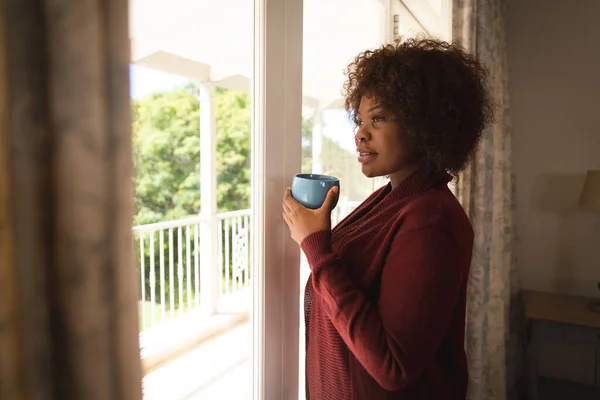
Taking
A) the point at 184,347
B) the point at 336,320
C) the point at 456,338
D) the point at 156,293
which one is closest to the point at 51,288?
the point at 336,320

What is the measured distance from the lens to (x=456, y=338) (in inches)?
35.9

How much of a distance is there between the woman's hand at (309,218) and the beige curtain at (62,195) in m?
0.45

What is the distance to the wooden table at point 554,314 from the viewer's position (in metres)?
2.14

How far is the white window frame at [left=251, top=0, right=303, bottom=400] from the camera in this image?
3.09ft

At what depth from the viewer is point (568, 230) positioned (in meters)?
2.65

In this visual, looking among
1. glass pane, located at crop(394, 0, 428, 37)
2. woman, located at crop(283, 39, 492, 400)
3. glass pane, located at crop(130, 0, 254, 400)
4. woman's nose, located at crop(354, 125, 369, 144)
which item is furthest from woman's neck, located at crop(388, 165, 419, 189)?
glass pane, located at crop(394, 0, 428, 37)

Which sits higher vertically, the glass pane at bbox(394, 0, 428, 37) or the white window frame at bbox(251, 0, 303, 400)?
the glass pane at bbox(394, 0, 428, 37)

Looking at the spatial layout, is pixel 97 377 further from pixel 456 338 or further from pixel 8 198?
pixel 456 338

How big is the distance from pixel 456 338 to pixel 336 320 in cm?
32

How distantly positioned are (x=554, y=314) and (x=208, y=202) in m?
1.97

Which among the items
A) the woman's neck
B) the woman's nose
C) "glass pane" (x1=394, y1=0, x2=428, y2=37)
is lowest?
the woman's neck

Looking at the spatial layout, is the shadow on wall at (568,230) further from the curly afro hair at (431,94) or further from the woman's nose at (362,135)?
the woman's nose at (362,135)

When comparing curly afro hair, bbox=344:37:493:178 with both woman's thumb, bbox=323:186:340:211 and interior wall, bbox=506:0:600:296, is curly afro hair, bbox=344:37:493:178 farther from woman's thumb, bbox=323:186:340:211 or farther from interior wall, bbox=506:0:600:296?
interior wall, bbox=506:0:600:296

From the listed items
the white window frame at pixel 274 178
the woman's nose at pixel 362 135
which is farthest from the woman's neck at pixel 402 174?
the white window frame at pixel 274 178
